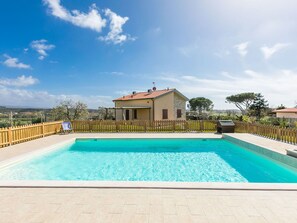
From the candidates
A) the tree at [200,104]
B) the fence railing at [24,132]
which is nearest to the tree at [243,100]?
the tree at [200,104]

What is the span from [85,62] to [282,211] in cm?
1941

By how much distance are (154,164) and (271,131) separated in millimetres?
7457

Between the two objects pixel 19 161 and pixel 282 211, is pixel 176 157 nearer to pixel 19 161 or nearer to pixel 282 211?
pixel 282 211

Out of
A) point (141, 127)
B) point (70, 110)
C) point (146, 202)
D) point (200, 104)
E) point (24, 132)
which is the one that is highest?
point (200, 104)

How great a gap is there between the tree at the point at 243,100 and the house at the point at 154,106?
35048 mm

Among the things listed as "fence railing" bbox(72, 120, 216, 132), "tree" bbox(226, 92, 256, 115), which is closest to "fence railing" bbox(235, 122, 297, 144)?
"fence railing" bbox(72, 120, 216, 132)

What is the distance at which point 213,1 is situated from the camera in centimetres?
1057

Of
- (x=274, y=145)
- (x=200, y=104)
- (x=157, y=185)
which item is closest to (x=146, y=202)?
(x=157, y=185)

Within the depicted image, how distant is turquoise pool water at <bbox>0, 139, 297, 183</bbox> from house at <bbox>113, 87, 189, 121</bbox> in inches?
438

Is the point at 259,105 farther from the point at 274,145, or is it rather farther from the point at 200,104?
the point at 274,145

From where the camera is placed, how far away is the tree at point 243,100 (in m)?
52.3

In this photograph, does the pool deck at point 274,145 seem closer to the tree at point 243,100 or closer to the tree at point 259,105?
the tree at point 259,105

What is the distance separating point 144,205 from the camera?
3277 millimetres

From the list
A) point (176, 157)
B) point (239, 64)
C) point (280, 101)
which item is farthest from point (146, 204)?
point (280, 101)
